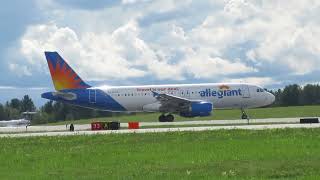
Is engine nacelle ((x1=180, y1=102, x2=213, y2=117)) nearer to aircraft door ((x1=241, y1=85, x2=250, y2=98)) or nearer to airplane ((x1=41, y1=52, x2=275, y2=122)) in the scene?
airplane ((x1=41, y1=52, x2=275, y2=122))

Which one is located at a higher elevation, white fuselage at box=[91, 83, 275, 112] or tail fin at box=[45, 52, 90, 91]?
tail fin at box=[45, 52, 90, 91]

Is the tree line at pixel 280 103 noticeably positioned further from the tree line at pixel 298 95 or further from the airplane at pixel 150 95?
the airplane at pixel 150 95

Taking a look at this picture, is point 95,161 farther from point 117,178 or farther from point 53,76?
point 53,76

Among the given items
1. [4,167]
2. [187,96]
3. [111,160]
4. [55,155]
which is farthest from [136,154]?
[187,96]

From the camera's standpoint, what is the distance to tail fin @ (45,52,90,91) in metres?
61.1

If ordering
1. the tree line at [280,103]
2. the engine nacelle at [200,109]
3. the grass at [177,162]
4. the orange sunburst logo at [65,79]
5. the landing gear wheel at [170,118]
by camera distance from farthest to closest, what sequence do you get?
the tree line at [280,103], the landing gear wheel at [170,118], the orange sunburst logo at [65,79], the engine nacelle at [200,109], the grass at [177,162]

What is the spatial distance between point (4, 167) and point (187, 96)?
42.4 meters

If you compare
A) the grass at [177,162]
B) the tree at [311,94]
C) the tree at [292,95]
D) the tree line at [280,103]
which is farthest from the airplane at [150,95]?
the tree at [311,94]

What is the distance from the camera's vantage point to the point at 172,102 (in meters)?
59.6

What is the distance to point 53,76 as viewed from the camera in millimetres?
61469

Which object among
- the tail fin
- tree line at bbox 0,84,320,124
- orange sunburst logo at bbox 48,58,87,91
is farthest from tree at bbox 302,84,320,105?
orange sunburst logo at bbox 48,58,87,91

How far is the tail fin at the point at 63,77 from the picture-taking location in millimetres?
61125

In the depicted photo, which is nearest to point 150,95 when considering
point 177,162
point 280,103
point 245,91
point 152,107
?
point 152,107

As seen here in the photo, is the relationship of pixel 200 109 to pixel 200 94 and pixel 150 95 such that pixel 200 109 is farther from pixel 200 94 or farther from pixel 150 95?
pixel 150 95
